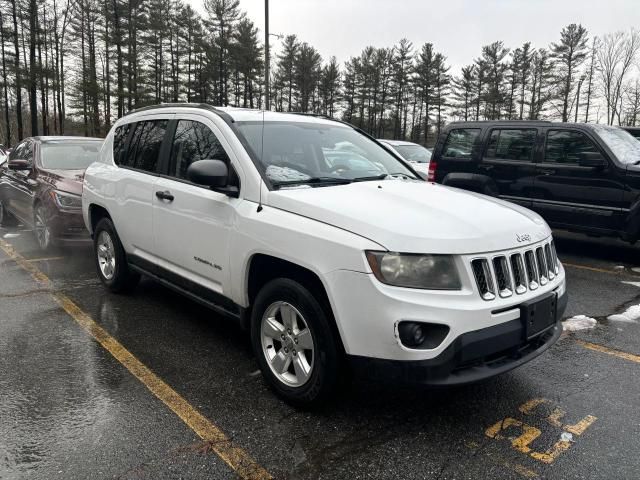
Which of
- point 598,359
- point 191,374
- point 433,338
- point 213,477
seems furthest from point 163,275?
point 598,359

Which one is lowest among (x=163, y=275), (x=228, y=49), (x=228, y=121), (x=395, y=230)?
(x=163, y=275)

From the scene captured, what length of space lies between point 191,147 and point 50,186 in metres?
3.95

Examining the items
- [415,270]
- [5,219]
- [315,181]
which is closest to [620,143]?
[315,181]

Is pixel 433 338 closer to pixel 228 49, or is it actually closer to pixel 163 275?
pixel 163 275

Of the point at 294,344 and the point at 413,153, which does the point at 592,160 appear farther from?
the point at 413,153

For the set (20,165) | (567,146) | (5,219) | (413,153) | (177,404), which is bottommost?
(177,404)

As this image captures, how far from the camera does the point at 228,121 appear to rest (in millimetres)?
3900

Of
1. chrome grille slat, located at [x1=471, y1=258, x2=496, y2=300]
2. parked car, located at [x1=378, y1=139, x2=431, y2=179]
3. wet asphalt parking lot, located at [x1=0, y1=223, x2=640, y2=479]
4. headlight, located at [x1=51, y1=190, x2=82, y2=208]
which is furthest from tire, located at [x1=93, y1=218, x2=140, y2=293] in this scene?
parked car, located at [x1=378, y1=139, x2=431, y2=179]

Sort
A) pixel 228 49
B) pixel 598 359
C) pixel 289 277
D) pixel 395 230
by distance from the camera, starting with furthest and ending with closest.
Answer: pixel 228 49 < pixel 598 359 < pixel 289 277 < pixel 395 230

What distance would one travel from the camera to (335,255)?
9.20 ft

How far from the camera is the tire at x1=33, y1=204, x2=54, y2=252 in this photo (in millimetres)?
7277

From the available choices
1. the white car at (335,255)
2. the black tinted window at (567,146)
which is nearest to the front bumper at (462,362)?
the white car at (335,255)

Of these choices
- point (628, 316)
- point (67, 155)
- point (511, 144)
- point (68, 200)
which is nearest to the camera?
point (628, 316)

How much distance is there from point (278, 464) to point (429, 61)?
185 ft
